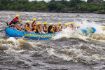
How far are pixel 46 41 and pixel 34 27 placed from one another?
1.80m

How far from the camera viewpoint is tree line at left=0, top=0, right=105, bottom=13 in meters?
117

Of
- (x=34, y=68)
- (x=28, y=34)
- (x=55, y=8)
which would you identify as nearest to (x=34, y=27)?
(x=28, y=34)

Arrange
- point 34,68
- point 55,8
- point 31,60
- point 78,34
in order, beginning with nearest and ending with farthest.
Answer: point 34,68 → point 31,60 → point 78,34 → point 55,8

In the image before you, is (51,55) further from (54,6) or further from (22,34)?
(54,6)

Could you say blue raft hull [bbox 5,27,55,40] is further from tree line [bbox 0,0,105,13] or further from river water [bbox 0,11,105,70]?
tree line [bbox 0,0,105,13]

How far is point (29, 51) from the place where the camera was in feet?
74.6

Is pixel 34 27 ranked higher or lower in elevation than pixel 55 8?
higher

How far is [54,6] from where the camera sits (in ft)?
393

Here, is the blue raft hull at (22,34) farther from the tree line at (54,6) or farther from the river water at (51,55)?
the tree line at (54,6)

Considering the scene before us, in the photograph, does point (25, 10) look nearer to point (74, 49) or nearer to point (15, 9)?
point (15, 9)

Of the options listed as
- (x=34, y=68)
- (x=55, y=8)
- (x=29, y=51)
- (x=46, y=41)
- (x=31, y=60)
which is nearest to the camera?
(x=34, y=68)

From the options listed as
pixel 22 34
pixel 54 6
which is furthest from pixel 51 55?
pixel 54 6

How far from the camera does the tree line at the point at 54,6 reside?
117m

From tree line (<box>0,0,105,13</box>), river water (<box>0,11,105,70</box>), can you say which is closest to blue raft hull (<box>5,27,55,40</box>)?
river water (<box>0,11,105,70</box>)
